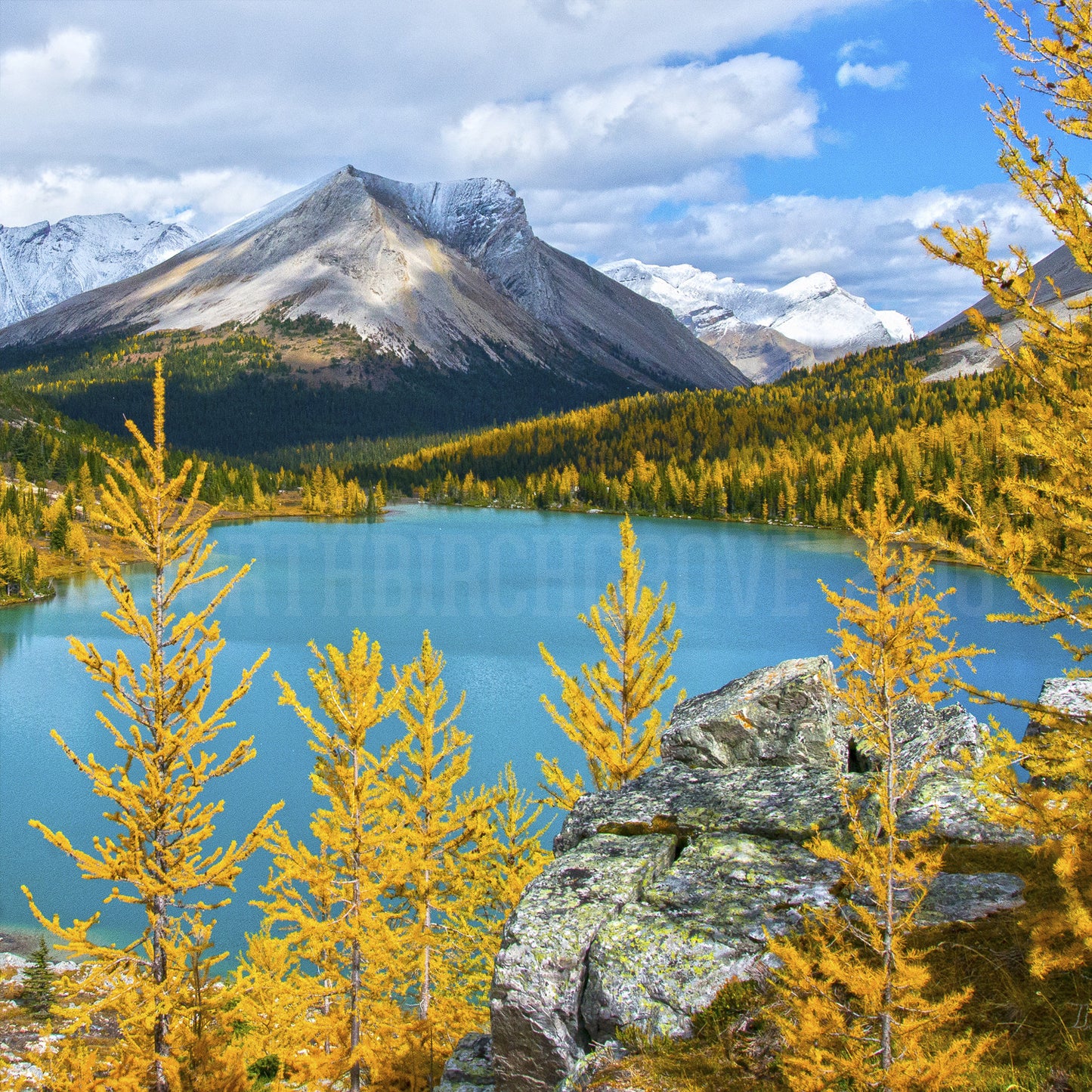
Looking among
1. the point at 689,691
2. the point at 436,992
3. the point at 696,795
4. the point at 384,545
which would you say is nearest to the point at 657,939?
the point at 696,795

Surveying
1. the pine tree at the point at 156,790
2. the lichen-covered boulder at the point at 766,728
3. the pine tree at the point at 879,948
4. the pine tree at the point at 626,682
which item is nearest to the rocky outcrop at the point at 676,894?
the pine tree at the point at 879,948

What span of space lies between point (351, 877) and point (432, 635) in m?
43.7

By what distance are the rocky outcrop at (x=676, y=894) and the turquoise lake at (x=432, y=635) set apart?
19758 millimetres

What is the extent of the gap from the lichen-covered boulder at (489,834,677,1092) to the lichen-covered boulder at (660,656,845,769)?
Result: 6.01 meters

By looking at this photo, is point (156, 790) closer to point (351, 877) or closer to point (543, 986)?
point (351, 877)

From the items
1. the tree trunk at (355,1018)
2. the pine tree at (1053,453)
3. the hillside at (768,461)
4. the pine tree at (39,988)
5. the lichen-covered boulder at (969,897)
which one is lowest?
the pine tree at (39,988)

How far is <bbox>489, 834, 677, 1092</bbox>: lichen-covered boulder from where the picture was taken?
9.34 meters

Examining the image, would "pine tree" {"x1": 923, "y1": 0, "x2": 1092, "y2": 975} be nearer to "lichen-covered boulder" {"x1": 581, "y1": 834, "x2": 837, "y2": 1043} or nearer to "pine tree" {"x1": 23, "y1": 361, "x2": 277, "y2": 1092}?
"lichen-covered boulder" {"x1": 581, "y1": 834, "x2": 837, "y2": 1043}

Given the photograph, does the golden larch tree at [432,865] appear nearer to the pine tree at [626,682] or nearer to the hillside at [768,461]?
the pine tree at [626,682]

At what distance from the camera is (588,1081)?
816cm

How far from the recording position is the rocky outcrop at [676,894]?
912 centimetres

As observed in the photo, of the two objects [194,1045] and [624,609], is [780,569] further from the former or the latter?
[194,1045]

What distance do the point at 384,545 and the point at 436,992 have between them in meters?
98.9

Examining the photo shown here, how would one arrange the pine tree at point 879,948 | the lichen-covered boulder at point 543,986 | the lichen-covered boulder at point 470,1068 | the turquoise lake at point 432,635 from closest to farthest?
the pine tree at point 879,948
the lichen-covered boulder at point 543,986
the lichen-covered boulder at point 470,1068
the turquoise lake at point 432,635
